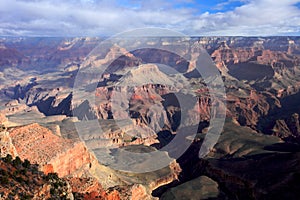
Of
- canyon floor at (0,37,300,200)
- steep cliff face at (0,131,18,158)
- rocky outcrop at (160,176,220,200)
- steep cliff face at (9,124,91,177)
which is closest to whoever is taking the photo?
steep cliff face at (0,131,18,158)

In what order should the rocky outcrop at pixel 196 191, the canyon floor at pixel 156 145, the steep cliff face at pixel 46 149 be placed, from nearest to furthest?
the canyon floor at pixel 156 145 < the steep cliff face at pixel 46 149 < the rocky outcrop at pixel 196 191

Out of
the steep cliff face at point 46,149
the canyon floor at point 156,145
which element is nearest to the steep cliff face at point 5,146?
the canyon floor at point 156,145

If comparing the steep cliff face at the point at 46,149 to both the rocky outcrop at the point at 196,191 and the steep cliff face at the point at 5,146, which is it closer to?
the steep cliff face at the point at 5,146

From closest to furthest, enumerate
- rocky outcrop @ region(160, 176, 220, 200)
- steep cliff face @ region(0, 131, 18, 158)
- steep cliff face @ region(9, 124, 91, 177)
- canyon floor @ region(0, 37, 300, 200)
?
steep cliff face @ region(0, 131, 18, 158), canyon floor @ region(0, 37, 300, 200), steep cliff face @ region(9, 124, 91, 177), rocky outcrop @ region(160, 176, 220, 200)

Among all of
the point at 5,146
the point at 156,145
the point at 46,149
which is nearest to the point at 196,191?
the point at 46,149

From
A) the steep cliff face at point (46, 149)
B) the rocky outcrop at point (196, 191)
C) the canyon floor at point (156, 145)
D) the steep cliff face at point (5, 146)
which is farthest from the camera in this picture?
the rocky outcrop at point (196, 191)

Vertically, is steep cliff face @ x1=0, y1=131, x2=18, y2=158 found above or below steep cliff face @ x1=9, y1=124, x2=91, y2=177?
above

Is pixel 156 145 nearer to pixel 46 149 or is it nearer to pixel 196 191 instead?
pixel 196 191

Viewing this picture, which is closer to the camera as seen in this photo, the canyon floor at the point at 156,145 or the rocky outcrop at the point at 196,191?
the canyon floor at the point at 156,145

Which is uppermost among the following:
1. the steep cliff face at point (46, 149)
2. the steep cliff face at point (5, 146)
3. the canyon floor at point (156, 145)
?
the steep cliff face at point (5, 146)

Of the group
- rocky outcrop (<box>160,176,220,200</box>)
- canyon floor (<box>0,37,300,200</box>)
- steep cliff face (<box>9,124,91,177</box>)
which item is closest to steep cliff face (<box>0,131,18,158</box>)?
canyon floor (<box>0,37,300,200</box>)

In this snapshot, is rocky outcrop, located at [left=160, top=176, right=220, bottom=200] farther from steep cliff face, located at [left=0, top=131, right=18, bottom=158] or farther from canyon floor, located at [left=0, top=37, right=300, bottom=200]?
steep cliff face, located at [left=0, top=131, right=18, bottom=158]

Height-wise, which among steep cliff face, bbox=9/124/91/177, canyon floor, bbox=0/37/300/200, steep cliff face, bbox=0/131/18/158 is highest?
steep cliff face, bbox=0/131/18/158

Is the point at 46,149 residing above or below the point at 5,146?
below
